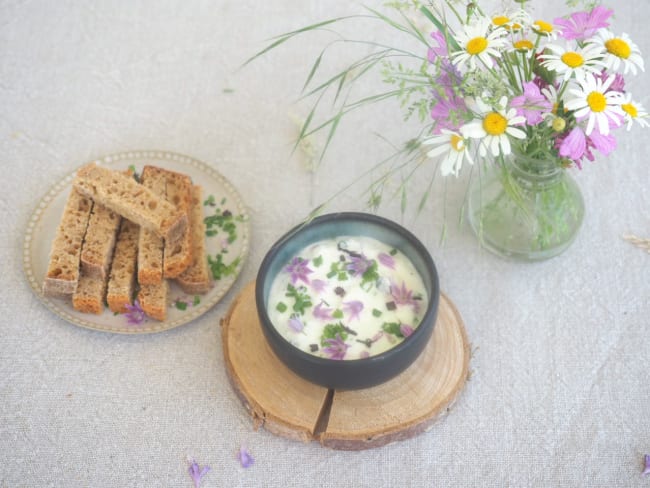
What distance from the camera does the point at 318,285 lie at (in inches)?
47.4

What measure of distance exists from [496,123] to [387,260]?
0.33 metres

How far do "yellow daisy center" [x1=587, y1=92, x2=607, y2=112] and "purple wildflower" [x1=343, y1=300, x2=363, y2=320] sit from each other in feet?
1.61

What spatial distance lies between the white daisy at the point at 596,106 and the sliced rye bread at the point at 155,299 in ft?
2.60

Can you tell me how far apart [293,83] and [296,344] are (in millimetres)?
820

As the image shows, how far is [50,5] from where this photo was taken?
6.23 ft

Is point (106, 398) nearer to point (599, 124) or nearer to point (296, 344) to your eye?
point (296, 344)

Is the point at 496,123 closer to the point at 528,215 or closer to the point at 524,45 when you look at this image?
the point at 524,45

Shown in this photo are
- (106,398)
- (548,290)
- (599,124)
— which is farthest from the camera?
(548,290)

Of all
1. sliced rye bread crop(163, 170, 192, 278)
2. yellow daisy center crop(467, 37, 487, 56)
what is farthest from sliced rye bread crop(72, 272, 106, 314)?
yellow daisy center crop(467, 37, 487, 56)

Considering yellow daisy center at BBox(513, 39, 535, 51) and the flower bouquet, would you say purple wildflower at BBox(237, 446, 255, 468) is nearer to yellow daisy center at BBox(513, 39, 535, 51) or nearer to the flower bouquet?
the flower bouquet

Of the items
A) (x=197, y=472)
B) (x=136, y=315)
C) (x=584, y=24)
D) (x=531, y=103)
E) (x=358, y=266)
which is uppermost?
(x=584, y=24)

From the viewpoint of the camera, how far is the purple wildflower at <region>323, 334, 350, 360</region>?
113 cm

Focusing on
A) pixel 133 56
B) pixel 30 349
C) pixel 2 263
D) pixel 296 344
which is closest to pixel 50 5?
pixel 133 56

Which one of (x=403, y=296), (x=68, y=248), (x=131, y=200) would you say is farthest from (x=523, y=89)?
(x=68, y=248)
